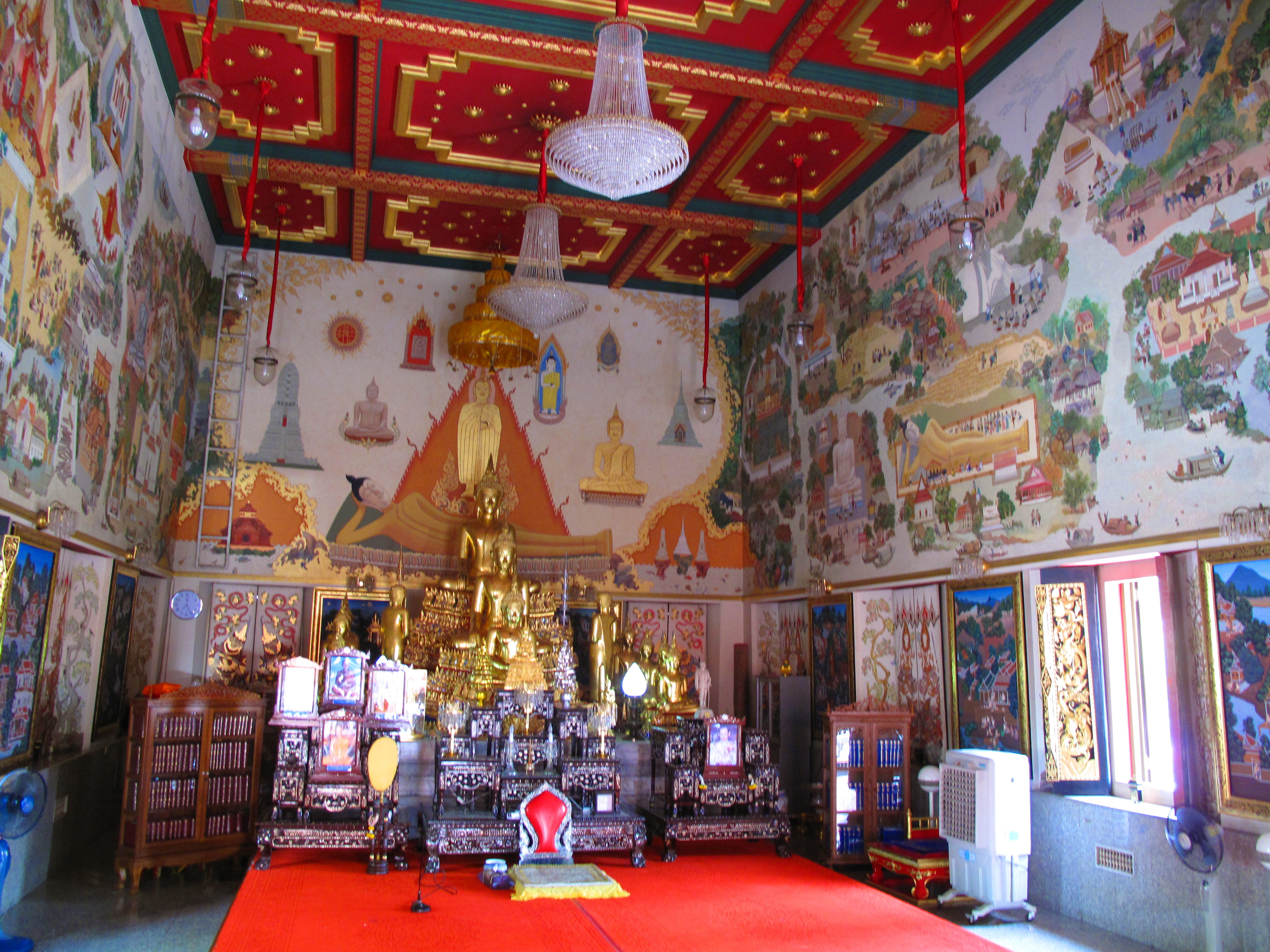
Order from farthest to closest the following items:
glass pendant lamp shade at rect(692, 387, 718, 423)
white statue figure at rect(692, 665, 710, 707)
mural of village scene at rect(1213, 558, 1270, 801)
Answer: glass pendant lamp shade at rect(692, 387, 718, 423)
white statue figure at rect(692, 665, 710, 707)
mural of village scene at rect(1213, 558, 1270, 801)

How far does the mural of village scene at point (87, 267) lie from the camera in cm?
553

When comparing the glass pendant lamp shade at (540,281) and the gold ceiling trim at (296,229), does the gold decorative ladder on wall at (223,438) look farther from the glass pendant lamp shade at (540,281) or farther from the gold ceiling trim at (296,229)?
the glass pendant lamp shade at (540,281)

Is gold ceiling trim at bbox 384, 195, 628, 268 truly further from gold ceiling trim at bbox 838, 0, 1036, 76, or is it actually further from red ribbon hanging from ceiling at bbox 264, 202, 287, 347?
gold ceiling trim at bbox 838, 0, 1036, 76

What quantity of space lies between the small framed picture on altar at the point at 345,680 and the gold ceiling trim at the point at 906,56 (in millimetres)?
6601

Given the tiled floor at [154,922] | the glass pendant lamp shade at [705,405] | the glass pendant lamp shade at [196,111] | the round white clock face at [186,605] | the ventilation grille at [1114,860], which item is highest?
the glass pendant lamp shade at [705,405]

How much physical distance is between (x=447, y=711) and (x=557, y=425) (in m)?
5.18

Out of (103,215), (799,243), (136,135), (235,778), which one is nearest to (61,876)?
(235,778)

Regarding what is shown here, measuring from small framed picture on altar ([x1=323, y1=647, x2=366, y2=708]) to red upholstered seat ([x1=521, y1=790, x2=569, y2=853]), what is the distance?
5.91 feet

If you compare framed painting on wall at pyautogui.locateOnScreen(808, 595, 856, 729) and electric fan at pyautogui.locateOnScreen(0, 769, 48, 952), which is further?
framed painting on wall at pyautogui.locateOnScreen(808, 595, 856, 729)

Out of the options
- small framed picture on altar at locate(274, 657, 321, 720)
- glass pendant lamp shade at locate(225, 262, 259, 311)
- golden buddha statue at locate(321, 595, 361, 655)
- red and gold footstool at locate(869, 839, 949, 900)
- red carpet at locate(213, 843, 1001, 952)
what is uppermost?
glass pendant lamp shade at locate(225, 262, 259, 311)

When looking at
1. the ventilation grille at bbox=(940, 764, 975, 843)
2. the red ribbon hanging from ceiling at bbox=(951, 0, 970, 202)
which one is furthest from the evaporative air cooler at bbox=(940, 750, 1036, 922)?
the red ribbon hanging from ceiling at bbox=(951, 0, 970, 202)

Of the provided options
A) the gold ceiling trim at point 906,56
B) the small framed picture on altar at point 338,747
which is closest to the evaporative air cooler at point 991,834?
the small framed picture on altar at point 338,747

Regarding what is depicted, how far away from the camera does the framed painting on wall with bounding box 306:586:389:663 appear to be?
1123cm

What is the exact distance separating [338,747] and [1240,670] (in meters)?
6.49
